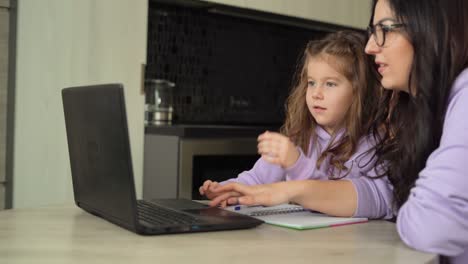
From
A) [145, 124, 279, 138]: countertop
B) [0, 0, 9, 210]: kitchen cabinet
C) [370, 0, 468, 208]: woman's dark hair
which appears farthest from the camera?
[145, 124, 279, 138]: countertop

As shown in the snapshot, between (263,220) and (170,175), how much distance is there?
129 cm

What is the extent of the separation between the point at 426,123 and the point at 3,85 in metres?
1.49

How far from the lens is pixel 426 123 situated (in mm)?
1072

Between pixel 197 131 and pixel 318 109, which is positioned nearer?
pixel 318 109

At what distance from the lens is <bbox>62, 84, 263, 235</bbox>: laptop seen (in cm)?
92

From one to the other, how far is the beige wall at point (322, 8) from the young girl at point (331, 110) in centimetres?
104

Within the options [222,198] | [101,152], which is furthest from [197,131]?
[101,152]

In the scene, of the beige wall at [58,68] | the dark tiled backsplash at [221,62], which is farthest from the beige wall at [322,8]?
the beige wall at [58,68]

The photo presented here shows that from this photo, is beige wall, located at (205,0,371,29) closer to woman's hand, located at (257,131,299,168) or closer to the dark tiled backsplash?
the dark tiled backsplash

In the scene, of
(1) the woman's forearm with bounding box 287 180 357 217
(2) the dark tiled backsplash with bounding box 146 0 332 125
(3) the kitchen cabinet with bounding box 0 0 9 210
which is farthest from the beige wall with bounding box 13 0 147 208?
(1) the woman's forearm with bounding box 287 180 357 217

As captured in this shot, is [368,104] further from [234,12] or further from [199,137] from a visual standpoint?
[234,12]

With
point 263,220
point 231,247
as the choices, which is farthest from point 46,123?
point 231,247

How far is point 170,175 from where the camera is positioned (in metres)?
2.35

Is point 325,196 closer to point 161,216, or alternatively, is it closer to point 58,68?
point 161,216
